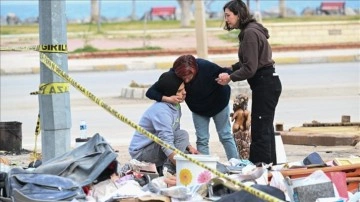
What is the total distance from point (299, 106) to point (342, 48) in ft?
51.0

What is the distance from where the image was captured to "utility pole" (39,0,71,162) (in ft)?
29.1

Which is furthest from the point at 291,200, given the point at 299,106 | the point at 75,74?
the point at 75,74

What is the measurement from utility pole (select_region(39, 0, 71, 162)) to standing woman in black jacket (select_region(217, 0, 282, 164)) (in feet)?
4.38

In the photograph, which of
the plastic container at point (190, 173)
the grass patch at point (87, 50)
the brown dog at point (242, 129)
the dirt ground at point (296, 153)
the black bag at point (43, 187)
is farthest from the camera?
the grass patch at point (87, 50)

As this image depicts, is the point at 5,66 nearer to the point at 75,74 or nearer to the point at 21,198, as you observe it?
the point at 75,74

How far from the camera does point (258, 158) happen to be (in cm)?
904

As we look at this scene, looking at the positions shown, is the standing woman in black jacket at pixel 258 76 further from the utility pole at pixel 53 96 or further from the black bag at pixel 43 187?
the black bag at pixel 43 187

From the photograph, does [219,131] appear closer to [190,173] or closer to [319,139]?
[190,173]

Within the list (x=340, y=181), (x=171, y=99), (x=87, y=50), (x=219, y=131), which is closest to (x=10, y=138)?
(x=219, y=131)

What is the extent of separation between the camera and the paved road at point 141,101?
14.7 meters

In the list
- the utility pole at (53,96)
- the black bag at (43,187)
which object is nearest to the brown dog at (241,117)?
the utility pole at (53,96)

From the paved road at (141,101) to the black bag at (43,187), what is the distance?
17.7ft

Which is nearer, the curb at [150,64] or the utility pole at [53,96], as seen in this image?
the utility pole at [53,96]

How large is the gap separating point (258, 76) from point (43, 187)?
2.53 m
